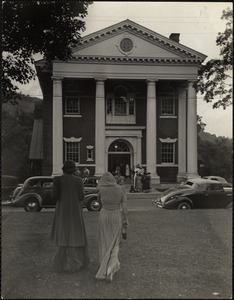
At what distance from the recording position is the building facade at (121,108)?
18.9 ft

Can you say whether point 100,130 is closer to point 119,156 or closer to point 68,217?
point 119,156

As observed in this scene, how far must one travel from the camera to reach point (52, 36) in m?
6.13

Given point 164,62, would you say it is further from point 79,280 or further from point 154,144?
point 79,280

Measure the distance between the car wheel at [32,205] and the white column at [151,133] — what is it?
1.95 metres

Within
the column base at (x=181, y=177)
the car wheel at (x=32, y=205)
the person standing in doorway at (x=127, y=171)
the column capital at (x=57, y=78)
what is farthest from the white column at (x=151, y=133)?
the car wheel at (x=32, y=205)

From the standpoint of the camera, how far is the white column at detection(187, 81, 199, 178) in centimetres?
587

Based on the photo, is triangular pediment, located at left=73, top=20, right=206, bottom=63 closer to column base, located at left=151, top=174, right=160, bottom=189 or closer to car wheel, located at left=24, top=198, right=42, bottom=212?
column base, located at left=151, top=174, right=160, bottom=189

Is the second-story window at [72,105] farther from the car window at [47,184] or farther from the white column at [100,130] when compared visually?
the car window at [47,184]

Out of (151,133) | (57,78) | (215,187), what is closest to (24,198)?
(57,78)

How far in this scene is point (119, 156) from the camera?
594cm

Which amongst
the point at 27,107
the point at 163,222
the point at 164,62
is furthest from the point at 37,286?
the point at 163,222

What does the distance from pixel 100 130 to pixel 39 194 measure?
55.0 inches

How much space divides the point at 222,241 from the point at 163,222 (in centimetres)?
175

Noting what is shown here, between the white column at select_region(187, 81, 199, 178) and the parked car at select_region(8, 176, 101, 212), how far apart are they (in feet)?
5.25
